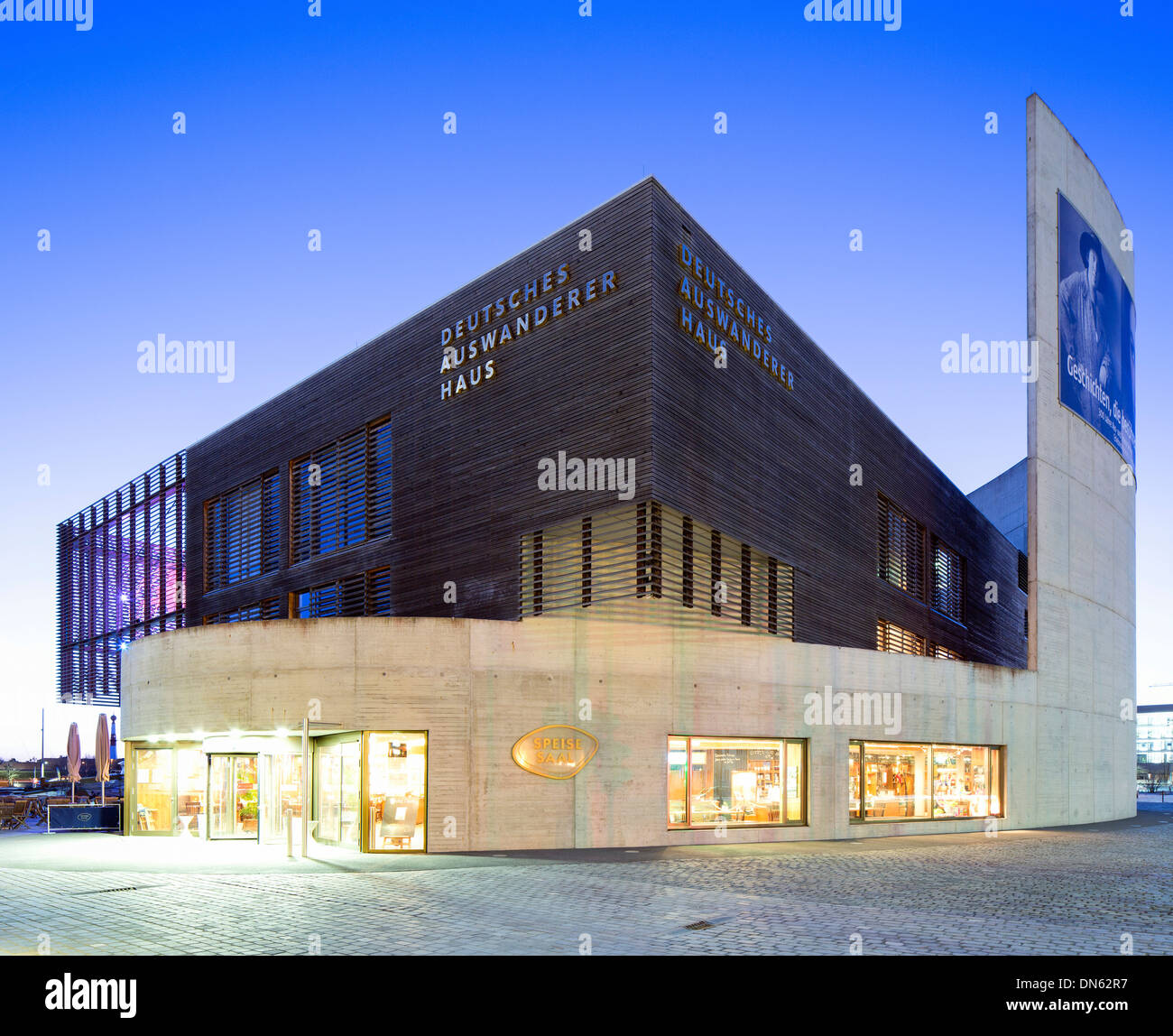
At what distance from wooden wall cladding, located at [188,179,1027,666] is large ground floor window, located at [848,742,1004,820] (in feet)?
11.4

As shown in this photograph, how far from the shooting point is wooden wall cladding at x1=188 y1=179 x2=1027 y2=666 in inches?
878

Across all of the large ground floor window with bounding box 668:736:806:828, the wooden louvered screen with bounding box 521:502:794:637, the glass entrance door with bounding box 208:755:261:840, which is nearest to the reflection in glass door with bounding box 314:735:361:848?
the glass entrance door with bounding box 208:755:261:840

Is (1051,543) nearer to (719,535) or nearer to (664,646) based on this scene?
(719,535)

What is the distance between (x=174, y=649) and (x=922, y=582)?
25.4 metres

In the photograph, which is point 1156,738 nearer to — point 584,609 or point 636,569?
point 584,609

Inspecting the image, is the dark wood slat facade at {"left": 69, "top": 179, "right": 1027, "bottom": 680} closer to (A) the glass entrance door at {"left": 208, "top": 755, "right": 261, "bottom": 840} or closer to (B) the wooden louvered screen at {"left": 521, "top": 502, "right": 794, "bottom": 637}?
(B) the wooden louvered screen at {"left": 521, "top": 502, "right": 794, "bottom": 637}

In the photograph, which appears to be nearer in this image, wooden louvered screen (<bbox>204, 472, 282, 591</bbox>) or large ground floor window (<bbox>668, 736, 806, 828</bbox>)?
large ground floor window (<bbox>668, 736, 806, 828</bbox>)

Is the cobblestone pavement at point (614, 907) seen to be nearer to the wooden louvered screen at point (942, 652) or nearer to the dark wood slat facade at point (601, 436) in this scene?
the dark wood slat facade at point (601, 436)

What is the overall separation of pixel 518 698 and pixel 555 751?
1328 millimetres

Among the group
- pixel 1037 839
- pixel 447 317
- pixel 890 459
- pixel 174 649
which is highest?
pixel 447 317

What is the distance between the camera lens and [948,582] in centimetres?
4078

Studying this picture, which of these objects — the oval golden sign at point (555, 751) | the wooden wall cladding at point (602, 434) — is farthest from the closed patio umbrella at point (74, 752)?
the oval golden sign at point (555, 751)

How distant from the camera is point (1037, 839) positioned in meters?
26.7
